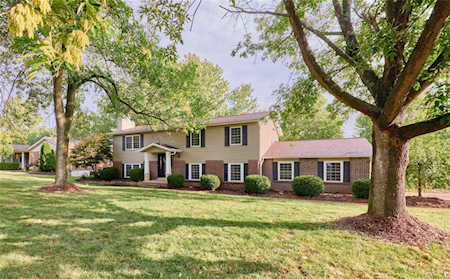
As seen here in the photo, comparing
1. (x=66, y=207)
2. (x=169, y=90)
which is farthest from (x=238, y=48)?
(x=66, y=207)

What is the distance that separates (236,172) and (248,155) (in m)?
1.52

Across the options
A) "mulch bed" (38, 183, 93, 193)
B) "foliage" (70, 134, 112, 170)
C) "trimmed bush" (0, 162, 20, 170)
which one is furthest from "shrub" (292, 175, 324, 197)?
"trimmed bush" (0, 162, 20, 170)

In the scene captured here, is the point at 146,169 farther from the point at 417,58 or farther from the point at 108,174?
the point at 417,58

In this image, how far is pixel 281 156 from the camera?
15727 mm

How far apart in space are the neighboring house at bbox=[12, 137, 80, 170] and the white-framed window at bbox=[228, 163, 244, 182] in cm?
2429

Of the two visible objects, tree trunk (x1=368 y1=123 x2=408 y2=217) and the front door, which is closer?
tree trunk (x1=368 y1=123 x2=408 y2=217)

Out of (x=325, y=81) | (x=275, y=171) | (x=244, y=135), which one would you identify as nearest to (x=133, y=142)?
(x=244, y=135)

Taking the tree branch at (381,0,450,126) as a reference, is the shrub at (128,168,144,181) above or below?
below

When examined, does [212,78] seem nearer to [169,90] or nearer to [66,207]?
[169,90]

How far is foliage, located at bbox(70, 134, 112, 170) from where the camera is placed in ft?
71.0

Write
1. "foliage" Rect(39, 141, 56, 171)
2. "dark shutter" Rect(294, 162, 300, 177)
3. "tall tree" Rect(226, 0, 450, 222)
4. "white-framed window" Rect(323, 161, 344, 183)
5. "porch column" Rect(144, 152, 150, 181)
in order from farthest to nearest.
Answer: "foliage" Rect(39, 141, 56, 171), "porch column" Rect(144, 152, 150, 181), "dark shutter" Rect(294, 162, 300, 177), "white-framed window" Rect(323, 161, 344, 183), "tall tree" Rect(226, 0, 450, 222)

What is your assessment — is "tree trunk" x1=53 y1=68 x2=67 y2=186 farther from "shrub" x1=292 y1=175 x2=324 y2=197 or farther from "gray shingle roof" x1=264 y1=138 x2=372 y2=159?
"shrub" x1=292 y1=175 x2=324 y2=197

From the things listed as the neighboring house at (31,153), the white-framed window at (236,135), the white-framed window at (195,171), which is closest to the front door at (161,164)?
the white-framed window at (195,171)

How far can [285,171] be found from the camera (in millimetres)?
15758
